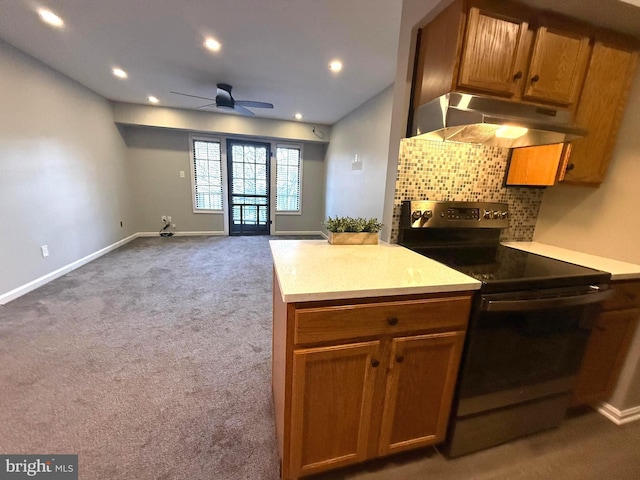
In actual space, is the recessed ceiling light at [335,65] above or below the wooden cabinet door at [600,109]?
above

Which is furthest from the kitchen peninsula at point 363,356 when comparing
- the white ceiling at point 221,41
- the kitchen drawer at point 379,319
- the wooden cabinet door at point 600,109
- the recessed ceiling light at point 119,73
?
the recessed ceiling light at point 119,73

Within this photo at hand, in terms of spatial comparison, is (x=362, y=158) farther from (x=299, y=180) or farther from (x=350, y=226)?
(x=350, y=226)

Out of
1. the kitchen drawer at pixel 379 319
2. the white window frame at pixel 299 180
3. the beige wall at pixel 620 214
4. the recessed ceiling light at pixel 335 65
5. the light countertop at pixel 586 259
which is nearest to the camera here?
the kitchen drawer at pixel 379 319

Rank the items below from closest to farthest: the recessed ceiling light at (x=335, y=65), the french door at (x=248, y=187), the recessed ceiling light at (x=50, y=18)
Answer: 1. the recessed ceiling light at (x=50, y=18)
2. the recessed ceiling light at (x=335, y=65)
3. the french door at (x=248, y=187)

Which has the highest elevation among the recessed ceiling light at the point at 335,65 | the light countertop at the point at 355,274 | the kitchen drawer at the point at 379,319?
the recessed ceiling light at the point at 335,65

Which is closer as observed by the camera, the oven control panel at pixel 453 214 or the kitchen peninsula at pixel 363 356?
the kitchen peninsula at pixel 363 356

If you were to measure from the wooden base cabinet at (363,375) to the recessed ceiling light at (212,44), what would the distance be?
2.65 m

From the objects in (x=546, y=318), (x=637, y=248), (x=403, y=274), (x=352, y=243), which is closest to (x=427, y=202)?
(x=352, y=243)

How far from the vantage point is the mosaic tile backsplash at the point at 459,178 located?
1.59m

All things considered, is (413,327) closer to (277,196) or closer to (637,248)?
(637,248)

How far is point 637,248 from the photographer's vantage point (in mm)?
1447

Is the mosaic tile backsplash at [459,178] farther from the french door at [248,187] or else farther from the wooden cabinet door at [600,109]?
the french door at [248,187]

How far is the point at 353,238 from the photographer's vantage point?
61.8 inches

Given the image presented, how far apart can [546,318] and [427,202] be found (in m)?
0.80
